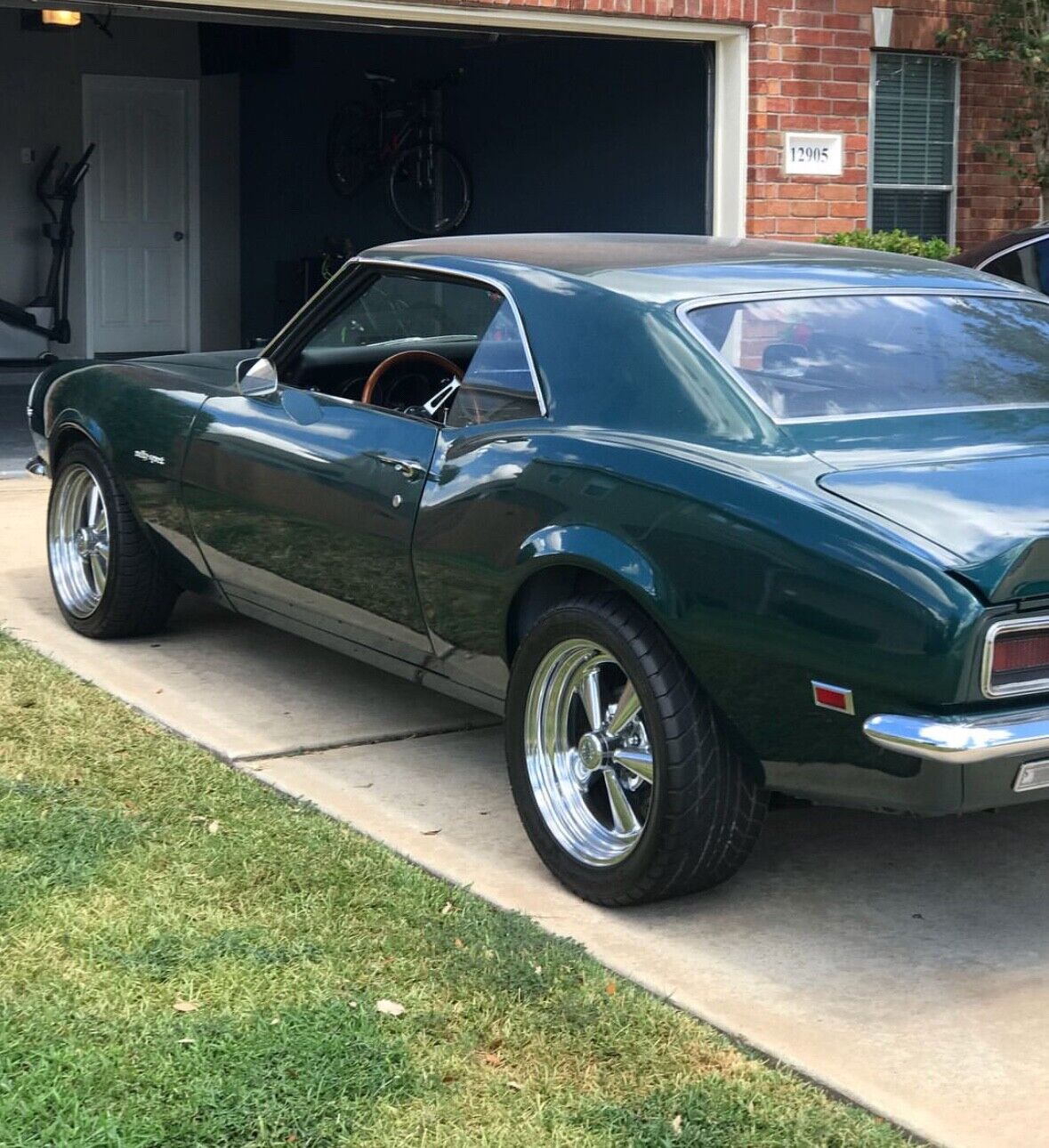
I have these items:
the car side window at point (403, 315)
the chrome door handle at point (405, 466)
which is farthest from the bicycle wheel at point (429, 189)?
the chrome door handle at point (405, 466)

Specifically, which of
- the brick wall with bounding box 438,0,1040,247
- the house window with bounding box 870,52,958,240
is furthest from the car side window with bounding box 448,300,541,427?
the house window with bounding box 870,52,958,240

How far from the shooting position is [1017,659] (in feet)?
11.8

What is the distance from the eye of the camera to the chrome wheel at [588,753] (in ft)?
13.8

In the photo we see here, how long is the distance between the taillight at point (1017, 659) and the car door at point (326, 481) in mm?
1786

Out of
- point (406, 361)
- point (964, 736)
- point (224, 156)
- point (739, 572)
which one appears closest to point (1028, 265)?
point (406, 361)

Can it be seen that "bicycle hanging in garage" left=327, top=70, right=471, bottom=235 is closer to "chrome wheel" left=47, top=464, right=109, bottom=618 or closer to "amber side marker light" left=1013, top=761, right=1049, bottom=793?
"chrome wheel" left=47, top=464, right=109, bottom=618

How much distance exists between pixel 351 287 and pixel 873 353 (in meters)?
1.72

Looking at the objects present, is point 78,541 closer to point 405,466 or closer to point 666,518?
point 405,466

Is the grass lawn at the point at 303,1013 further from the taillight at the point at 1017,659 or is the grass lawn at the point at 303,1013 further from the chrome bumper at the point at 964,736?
the taillight at the point at 1017,659

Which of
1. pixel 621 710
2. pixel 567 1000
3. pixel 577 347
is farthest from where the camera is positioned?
pixel 577 347

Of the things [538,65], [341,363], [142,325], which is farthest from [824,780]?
[142,325]

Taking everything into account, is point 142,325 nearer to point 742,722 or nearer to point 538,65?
point 538,65

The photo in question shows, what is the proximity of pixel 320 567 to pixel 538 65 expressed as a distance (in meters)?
11.0

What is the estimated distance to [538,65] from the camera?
15.4m
